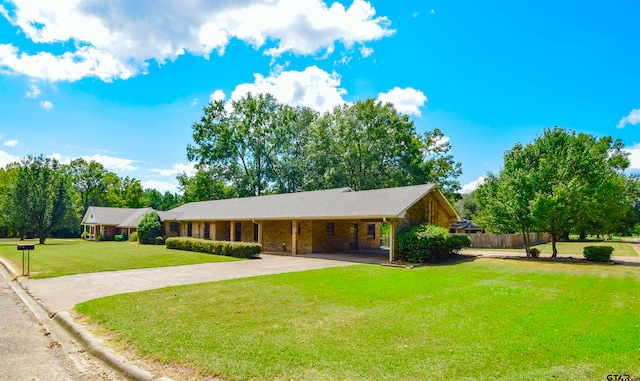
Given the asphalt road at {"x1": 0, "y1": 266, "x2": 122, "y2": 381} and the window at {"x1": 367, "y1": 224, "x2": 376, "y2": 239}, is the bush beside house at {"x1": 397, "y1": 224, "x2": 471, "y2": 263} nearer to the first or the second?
the window at {"x1": 367, "y1": 224, "x2": 376, "y2": 239}

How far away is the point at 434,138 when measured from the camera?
41688mm

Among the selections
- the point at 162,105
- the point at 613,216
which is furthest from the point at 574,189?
the point at 162,105

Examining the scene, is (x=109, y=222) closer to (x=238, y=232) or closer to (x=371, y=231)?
(x=238, y=232)

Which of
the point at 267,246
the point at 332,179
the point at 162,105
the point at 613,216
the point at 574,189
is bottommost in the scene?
the point at 267,246

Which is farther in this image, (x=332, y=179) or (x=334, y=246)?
(x=332, y=179)

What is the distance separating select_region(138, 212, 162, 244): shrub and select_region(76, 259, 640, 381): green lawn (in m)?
25.1

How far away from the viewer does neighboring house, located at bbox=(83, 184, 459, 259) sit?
1788 cm

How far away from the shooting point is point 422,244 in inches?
628

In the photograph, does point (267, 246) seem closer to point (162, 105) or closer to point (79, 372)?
point (162, 105)

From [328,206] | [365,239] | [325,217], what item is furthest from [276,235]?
[365,239]

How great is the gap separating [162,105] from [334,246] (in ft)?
46.7

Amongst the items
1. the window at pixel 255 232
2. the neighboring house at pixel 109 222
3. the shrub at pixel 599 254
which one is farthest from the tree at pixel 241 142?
the shrub at pixel 599 254

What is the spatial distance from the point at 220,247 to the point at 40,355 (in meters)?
15.9

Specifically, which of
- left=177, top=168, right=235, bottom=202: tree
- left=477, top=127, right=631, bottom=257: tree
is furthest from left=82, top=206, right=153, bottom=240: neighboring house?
left=477, top=127, right=631, bottom=257: tree
